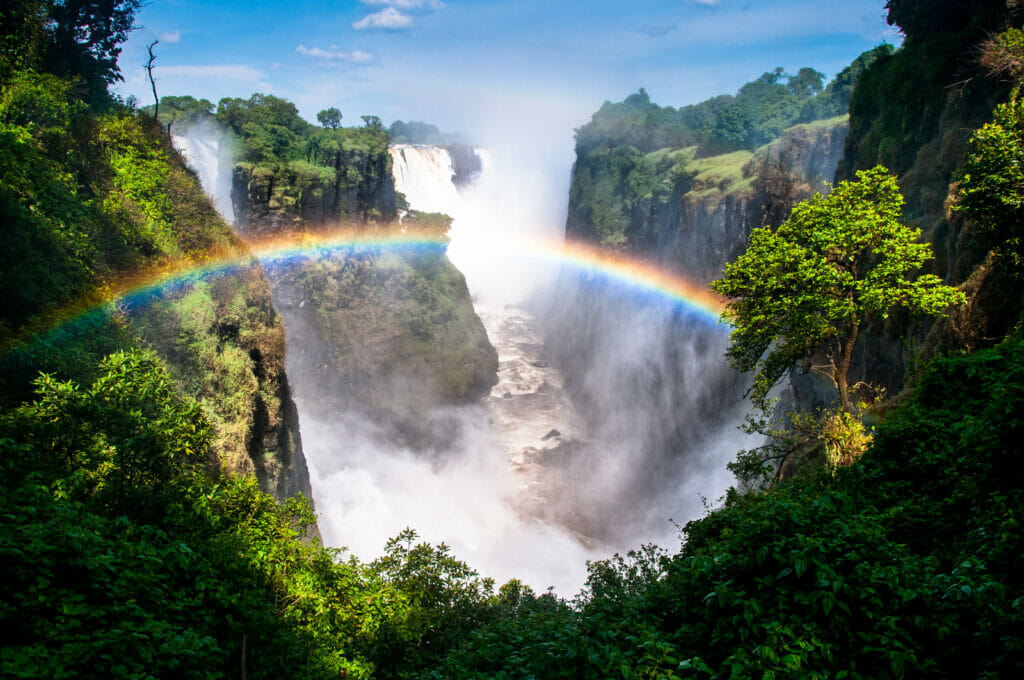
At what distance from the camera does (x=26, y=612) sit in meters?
5.30

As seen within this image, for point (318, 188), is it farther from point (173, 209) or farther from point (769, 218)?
point (769, 218)

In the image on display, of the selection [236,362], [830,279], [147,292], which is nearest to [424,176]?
[236,362]

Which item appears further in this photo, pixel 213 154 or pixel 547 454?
pixel 547 454

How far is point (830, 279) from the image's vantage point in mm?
13812

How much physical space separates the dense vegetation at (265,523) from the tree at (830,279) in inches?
70.1

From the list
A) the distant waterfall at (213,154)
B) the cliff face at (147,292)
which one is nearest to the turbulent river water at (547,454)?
the distant waterfall at (213,154)

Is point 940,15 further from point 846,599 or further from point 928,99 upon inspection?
point 846,599

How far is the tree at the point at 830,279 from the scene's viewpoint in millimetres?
13625

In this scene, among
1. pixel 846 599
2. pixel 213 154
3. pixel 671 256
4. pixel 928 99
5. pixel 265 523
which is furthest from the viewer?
pixel 213 154

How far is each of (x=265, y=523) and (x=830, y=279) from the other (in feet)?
46.4

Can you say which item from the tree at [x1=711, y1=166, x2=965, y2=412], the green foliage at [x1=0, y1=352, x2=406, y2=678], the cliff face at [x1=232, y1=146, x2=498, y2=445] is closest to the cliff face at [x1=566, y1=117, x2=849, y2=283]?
the cliff face at [x1=232, y1=146, x2=498, y2=445]

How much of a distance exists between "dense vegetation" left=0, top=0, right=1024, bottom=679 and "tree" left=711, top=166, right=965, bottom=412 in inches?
70.1

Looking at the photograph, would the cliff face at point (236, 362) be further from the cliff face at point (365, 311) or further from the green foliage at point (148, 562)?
the cliff face at point (365, 311)

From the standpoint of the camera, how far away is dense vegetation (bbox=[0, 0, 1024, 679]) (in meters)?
5.15
